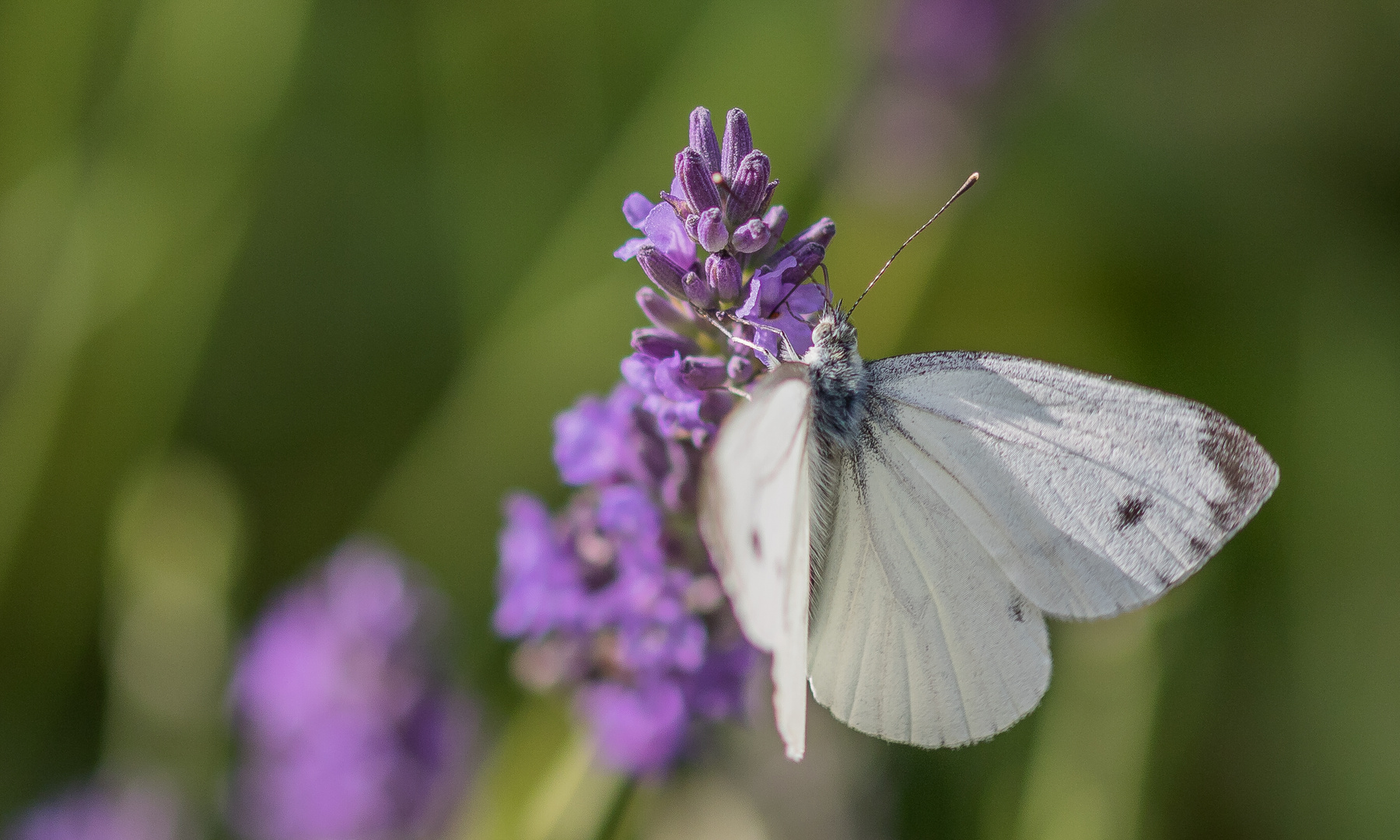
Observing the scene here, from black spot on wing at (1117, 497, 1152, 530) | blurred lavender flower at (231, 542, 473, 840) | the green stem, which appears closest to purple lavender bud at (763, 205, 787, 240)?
black spot on wing at (1117, 497, 1152, 530)

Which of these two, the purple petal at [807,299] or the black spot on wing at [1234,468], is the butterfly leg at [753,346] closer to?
the purple petal at [807,299]

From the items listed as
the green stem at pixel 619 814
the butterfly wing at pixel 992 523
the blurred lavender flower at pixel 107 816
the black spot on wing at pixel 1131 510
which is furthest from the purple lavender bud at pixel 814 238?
the blurred lavender flower at pixel 107 816

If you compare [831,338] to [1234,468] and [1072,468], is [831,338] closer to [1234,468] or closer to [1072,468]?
[1072,468]

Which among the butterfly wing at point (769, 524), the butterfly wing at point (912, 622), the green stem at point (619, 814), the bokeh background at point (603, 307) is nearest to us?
the butterfly wing at point (769, 524)

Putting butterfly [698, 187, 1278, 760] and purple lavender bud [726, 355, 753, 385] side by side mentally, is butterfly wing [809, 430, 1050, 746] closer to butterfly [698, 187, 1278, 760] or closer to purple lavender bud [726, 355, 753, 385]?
butterfly [698, 187, 1278, 760]

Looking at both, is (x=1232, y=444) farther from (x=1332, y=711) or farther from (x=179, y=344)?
(x=179, y=344)
